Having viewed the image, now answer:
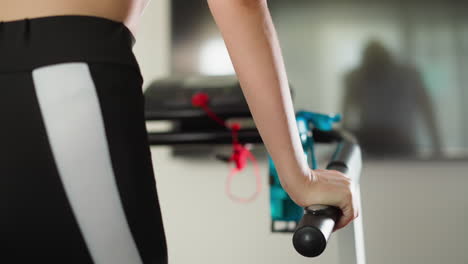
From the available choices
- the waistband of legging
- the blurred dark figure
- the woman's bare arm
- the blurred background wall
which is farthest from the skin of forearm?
the blurred dark figure

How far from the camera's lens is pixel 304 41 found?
2248 millimetres

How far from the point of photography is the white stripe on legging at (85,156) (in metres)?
0.59

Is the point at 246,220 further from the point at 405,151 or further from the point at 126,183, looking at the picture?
the point at 126,183

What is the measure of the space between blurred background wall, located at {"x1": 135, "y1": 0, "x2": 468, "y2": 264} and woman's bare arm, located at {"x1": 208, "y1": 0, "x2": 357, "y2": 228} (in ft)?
4.80

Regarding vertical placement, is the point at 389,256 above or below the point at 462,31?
below

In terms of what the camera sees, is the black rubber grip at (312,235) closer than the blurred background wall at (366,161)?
Yes

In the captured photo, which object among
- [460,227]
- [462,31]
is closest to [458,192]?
[460,227]

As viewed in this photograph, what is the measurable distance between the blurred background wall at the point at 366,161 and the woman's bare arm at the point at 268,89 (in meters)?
1.46

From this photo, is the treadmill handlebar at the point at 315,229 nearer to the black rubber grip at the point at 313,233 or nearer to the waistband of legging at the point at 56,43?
the black rubber grip at the point at 313,233

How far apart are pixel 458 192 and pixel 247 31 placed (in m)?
1.83

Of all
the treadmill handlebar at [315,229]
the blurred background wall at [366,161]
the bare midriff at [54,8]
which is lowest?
the blurred background wall at [366,161]

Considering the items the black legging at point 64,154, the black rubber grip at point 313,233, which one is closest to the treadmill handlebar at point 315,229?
the black rubber grip at point 313,233

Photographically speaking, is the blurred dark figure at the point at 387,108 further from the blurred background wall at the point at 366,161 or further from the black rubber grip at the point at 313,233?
the black rubber grip at the point at 313,233

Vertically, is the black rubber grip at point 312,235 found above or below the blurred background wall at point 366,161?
above
